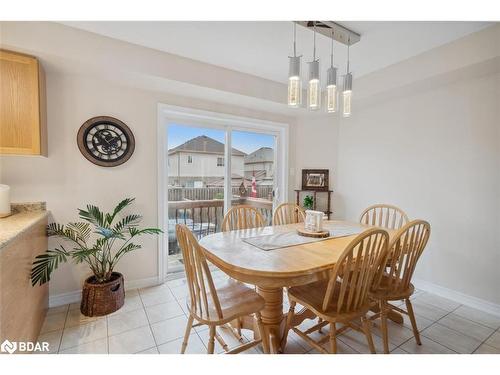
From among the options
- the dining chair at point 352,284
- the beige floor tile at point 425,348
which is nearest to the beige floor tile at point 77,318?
the dining chair at point 352,284

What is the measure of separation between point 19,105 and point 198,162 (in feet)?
5.63

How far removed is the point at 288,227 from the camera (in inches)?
92.0

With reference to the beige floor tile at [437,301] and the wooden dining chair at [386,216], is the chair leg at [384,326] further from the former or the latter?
the beige floor tile at [437,301]

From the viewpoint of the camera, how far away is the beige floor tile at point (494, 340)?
70.9 inches

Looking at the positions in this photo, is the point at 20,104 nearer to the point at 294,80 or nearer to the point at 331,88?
the point at 294,80

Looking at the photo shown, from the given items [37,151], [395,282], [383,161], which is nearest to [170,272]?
[37,151]

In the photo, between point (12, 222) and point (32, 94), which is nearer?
point (12, 222)

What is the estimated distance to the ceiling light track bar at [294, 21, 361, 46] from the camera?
1.83 m

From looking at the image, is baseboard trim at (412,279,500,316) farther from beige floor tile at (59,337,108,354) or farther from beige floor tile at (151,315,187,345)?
beige floor tile at (59,337,108,354)

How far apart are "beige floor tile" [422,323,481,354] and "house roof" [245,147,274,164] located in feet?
8.56

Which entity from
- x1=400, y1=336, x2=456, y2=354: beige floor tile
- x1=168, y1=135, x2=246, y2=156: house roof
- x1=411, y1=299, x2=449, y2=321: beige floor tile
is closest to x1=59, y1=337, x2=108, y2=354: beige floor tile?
x1=168, y1=135, x2=246, y2=156: house roof

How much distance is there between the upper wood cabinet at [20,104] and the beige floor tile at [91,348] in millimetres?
1477
